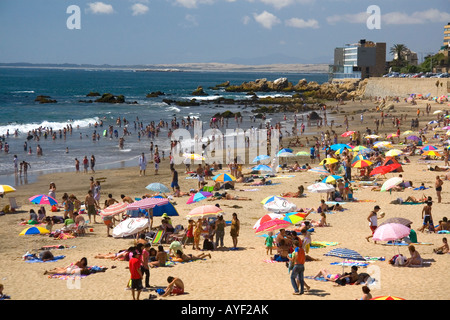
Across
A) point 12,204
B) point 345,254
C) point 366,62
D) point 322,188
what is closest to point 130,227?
point 345,254

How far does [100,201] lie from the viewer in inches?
867

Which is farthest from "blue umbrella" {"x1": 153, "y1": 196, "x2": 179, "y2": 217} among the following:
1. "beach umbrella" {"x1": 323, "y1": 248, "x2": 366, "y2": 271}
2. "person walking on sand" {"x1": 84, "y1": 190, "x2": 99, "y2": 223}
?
"beach umbrella" {"x1": 323, "y1": 248, "x2": 366, "y2": 271}

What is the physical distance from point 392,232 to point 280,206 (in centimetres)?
432

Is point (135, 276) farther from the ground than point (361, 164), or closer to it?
closer to it

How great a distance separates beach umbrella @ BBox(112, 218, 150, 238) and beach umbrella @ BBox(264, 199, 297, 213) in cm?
365

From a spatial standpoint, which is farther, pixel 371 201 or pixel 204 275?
pixel 371 201

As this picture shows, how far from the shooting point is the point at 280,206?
1688 cm

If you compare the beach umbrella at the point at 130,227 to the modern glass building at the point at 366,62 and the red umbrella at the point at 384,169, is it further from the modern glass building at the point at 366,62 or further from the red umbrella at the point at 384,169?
the modern glass building at the point at 366,62

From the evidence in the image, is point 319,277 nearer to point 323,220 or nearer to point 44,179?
point 323,220

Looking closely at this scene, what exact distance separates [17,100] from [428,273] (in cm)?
8343

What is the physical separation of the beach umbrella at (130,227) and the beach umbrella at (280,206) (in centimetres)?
365

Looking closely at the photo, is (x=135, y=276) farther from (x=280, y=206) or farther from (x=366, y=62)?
(x=366, y=62)

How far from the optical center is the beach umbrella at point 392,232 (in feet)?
42.8

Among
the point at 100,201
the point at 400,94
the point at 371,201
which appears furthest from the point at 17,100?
the point at 371,201
